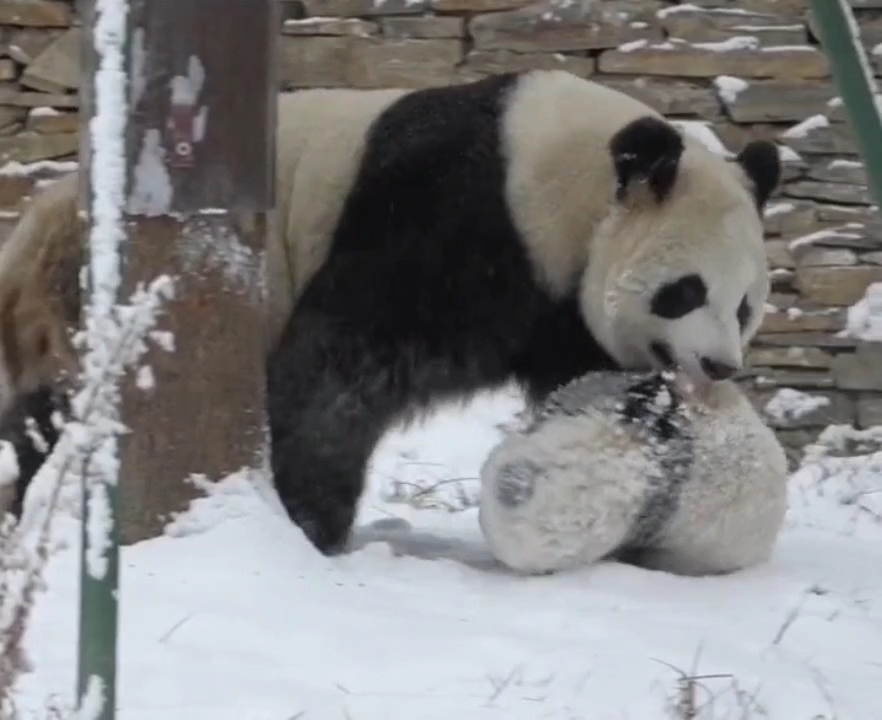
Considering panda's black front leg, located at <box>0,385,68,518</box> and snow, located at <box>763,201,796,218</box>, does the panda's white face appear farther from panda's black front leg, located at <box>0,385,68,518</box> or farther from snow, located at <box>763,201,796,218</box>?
snow, located at <box>763,201,796,218</box>

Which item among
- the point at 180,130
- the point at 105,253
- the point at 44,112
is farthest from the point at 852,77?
the point at 44,112

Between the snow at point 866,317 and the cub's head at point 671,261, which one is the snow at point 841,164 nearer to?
the snow at point 866,317

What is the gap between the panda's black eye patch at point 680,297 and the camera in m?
3.80

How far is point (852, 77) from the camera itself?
2160 mm

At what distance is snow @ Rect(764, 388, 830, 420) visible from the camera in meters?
6.73

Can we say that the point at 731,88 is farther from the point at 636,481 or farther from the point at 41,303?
the point at 41,303

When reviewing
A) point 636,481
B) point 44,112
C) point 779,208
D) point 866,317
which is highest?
point 44,112

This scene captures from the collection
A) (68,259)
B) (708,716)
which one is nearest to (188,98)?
(68,259)

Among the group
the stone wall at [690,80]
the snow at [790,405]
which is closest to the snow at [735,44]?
the stone wall at [690,80]

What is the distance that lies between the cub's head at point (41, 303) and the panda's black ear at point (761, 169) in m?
1.67

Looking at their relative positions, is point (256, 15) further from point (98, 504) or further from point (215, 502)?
point (98, 504)

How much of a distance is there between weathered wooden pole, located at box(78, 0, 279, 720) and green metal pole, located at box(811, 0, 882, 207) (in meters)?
1.43

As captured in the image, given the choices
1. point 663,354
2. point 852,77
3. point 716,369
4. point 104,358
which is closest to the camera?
point 104,358

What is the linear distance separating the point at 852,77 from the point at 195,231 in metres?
1.55
